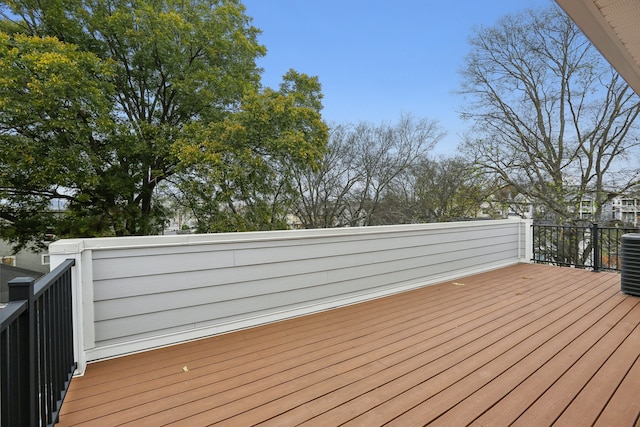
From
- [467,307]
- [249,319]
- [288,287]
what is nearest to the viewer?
[249,319]

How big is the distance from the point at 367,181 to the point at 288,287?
34.3ft

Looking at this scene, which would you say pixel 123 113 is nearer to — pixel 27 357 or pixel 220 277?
pixel 220 277

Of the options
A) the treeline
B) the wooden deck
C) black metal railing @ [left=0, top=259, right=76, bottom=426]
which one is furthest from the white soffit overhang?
the treeline

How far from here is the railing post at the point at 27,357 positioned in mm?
1150

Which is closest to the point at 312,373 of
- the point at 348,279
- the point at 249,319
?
the point at 249,319

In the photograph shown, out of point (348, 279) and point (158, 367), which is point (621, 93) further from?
point (158, 367)

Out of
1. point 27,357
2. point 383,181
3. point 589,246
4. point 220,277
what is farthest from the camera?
point 383,181

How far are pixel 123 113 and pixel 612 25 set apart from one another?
10.7m

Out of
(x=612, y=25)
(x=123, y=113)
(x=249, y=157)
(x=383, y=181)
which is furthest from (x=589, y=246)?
(x=123, y=113)

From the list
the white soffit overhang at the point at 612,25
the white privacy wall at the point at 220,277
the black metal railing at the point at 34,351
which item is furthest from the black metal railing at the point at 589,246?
the black metal railing at the point at 34,351

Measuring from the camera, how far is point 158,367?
2166 millimetres

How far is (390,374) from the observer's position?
204 cm

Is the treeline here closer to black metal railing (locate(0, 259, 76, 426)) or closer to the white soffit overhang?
black metal railing (locate(0, 259, 76, 426))

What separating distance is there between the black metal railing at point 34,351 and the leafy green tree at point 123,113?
593cm
